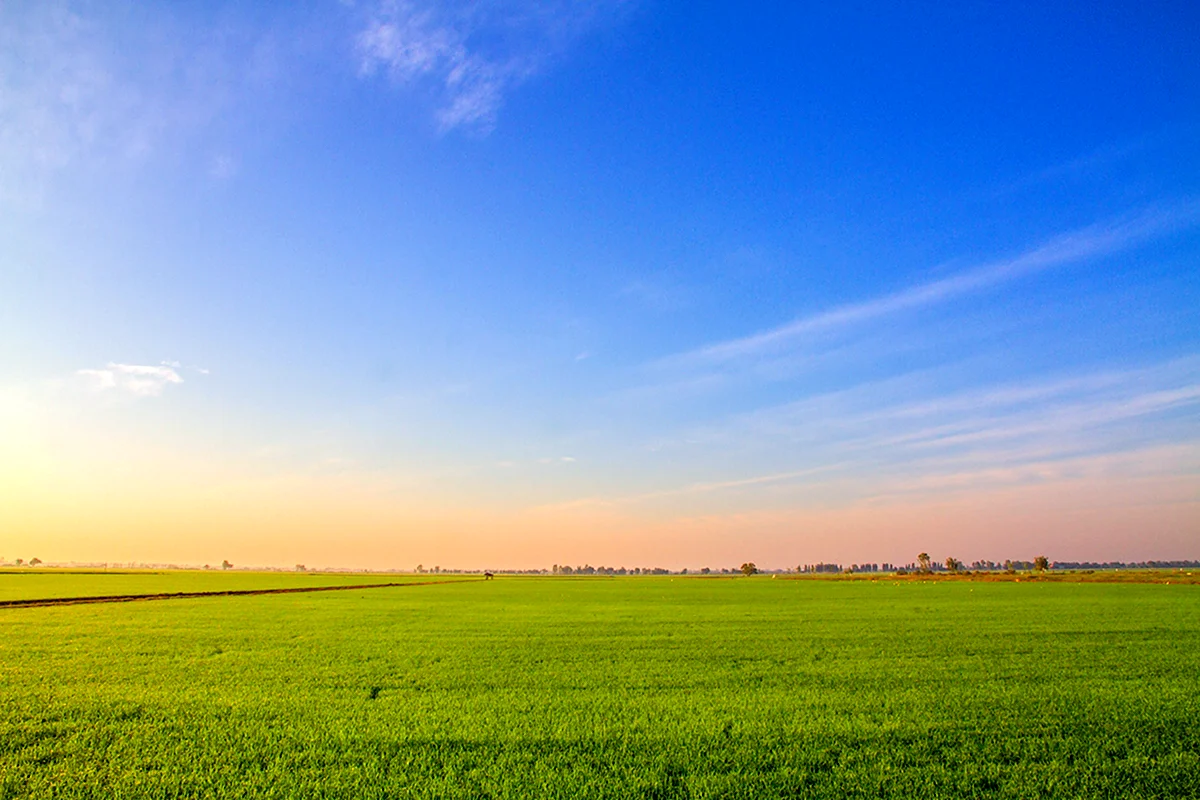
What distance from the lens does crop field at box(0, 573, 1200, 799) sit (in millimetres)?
7156

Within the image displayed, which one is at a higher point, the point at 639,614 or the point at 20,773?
the point at 20,773

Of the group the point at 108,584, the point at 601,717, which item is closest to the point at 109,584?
the point at 108,584

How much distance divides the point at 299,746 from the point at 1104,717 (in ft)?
38.2

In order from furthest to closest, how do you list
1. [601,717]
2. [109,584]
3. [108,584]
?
1. [109,584]
2. [108,584]
3. [601,717]

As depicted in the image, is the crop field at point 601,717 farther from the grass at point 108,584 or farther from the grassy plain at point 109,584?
the grass at point 108,584

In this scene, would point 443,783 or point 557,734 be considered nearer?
point 443,783

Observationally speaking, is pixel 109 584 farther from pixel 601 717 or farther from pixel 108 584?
pixel 601 717

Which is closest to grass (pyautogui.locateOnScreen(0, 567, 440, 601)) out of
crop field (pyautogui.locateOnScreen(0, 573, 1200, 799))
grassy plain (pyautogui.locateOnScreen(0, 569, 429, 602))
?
grassy plain (pyautogui.locateOnScreen(0, 569, 429, 602))

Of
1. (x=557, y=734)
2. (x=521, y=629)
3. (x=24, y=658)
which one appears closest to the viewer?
(x=557, y=734)

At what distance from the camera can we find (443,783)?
23.2 ft

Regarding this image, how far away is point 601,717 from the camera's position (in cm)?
973

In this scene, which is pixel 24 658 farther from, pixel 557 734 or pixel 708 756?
pixel 708 756

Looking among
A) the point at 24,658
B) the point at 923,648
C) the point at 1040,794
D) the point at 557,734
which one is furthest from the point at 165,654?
the point at 923,648

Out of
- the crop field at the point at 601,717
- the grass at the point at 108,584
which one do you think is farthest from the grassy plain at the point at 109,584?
the crop field at the point at 601,717
